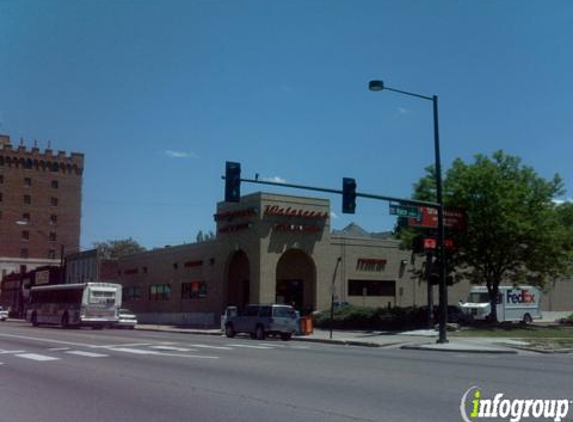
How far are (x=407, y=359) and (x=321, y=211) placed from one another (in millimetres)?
27038

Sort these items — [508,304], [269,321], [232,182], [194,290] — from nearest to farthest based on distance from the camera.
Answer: [232,182] → [269,321] → [508,304] → [194,290]

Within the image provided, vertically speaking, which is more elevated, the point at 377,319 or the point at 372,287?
the point at 372,287

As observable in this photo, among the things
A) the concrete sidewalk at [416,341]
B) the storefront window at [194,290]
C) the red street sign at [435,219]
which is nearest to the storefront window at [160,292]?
the storefront window at [194,290]

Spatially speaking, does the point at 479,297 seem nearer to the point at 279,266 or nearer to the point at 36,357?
the point at 279,266

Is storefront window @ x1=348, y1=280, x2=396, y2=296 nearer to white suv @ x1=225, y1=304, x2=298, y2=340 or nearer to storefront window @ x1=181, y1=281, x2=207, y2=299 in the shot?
storefront window @ x1=181, y1=281, x2=207, y2=299

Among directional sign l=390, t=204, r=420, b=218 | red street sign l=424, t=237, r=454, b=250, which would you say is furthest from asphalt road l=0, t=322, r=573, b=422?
red street sign l=424, t=237, r=454, b=250

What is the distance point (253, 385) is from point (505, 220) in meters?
25.6

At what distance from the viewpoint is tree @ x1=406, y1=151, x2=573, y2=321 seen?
36.9 m

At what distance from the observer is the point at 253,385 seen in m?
13.7

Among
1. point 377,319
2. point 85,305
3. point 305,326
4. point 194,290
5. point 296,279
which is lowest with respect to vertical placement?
point 305,326

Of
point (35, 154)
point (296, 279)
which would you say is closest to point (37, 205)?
point (35, 154)

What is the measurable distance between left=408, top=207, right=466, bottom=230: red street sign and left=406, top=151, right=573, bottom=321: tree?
6148 millimetres

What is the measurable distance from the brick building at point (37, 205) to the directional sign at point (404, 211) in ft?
293

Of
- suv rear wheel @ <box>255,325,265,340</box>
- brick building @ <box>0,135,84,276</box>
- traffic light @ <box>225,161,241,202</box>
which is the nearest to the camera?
traffic light @ <box>225,161,241,202</box>
